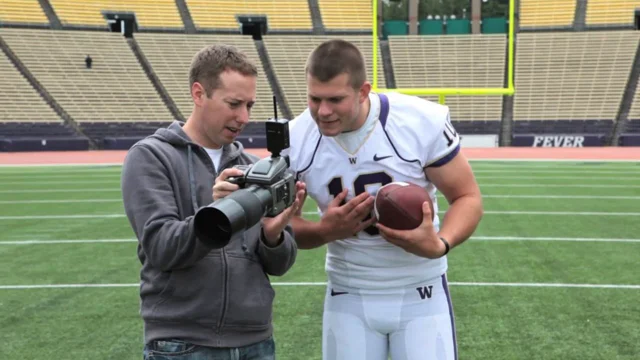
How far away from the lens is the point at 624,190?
12094mm

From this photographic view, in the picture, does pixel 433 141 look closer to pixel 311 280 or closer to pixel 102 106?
pixel 311 280

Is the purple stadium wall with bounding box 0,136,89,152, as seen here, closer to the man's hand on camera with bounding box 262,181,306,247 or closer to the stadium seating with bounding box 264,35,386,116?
the stadium seating with bounding box 264,35,386,116

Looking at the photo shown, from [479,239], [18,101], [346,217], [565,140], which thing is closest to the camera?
[346,217]

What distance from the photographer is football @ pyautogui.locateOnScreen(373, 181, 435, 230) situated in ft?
7.93

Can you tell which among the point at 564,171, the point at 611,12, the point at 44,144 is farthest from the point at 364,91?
the point at 611,12

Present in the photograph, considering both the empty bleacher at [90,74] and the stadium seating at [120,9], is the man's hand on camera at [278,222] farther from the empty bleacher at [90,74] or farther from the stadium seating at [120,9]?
the stadium seating at [120,9]

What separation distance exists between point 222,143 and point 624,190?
37.0 feet

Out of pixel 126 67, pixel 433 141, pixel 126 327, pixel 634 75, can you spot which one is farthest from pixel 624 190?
pixel 126 67

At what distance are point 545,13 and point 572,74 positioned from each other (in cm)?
351

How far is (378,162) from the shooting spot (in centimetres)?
267

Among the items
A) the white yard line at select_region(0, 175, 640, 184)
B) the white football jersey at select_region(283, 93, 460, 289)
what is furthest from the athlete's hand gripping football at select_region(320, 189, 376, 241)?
the white yard line at select_region(0, 175, 640, 184)

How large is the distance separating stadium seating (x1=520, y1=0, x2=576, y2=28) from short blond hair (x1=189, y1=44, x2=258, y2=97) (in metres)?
32.3

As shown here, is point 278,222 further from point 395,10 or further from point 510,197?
point 395,10

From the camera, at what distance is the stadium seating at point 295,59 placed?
3103 cm
